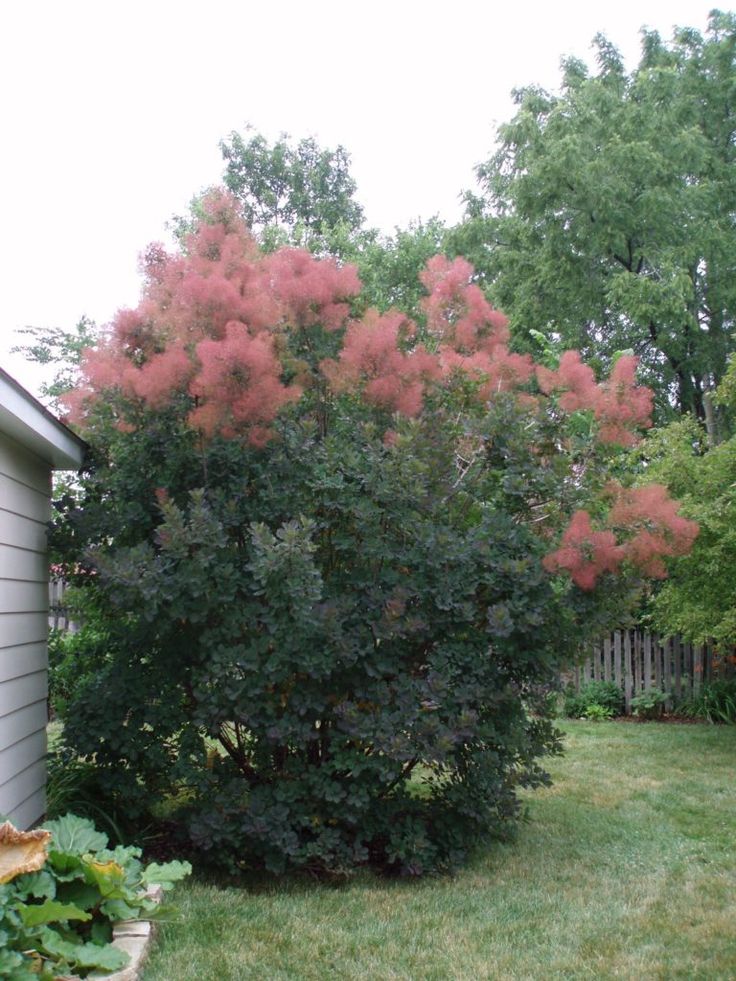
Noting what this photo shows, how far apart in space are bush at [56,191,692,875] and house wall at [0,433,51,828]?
24 cm

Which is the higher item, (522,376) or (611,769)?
(522,376)

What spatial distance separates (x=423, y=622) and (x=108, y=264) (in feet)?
47.5

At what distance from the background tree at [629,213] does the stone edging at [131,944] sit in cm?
1242

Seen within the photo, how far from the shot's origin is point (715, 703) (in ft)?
34.8

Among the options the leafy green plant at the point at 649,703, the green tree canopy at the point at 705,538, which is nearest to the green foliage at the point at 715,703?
the leafy green plant at the point at 649,703

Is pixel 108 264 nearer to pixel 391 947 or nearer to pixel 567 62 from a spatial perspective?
pixel 567 62

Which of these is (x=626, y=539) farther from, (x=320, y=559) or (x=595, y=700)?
(x=595, y=700)

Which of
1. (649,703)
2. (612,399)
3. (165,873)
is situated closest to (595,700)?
(649,703)

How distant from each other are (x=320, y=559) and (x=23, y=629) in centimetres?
163

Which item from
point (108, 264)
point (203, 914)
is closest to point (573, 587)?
point (203, 914)

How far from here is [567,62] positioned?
56.4ft

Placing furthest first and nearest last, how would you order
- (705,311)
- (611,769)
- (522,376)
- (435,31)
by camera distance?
(705,311) → (435,31) → (611,769) → (522,376)

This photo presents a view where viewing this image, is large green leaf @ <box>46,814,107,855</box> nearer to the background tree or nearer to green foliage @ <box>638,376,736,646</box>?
green foliage @ <box>638,376,736,646</box>

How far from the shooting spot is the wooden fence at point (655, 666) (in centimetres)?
1115
